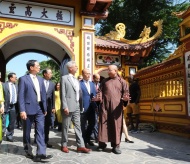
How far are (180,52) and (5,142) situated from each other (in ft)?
16.3

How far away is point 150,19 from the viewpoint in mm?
19172

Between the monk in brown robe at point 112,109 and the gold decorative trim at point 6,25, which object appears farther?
the gold decorative trim at point 6,25

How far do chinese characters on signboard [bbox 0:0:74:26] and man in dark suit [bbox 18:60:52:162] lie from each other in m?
3.71

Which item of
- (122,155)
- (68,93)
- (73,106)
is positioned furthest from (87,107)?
(122,155)

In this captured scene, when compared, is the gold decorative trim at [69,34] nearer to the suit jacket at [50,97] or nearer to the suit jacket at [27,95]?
the suit jacket at [50,97]

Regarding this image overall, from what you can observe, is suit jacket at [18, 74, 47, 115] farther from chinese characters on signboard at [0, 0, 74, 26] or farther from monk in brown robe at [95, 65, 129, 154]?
chinese characters on signboard at [0, 0, 74, 26]

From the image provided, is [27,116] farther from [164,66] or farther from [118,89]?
[164,66]

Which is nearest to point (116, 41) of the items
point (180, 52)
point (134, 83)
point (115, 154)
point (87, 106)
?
point (134, 83)

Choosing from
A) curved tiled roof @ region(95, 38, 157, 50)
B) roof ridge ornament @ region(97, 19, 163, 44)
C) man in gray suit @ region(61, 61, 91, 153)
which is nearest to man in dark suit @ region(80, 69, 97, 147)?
man in gray suit @ region(61, 61, 91, 153)

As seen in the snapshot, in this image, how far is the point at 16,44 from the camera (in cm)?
987

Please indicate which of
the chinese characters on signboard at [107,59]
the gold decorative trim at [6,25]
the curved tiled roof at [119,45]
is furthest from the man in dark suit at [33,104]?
the chinese characters on signboard at [107,59]

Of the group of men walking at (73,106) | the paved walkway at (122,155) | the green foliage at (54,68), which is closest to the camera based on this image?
the paved walkway at (122,155)

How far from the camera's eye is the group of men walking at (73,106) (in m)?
4.04

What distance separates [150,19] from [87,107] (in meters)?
15.8
